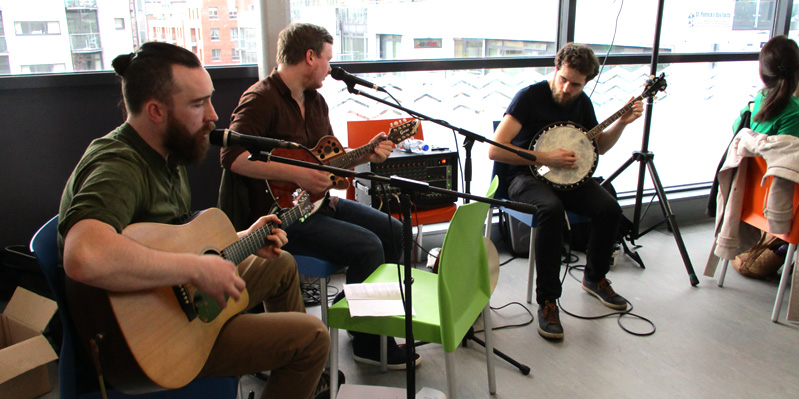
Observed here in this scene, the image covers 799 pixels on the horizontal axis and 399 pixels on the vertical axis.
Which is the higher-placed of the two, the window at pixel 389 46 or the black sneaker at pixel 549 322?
the window at pixel 389 46

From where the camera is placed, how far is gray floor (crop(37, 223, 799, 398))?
7.17ft

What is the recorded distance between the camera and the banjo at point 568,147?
9.15 ft

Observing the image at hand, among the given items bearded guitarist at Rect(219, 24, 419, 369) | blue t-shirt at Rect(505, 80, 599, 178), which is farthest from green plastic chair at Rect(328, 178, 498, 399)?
blue t-shirt at Rect(505, 80, 599, 178)

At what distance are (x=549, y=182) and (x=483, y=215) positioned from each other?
40.8 inches

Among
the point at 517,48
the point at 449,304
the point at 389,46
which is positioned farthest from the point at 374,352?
the point at 517,48

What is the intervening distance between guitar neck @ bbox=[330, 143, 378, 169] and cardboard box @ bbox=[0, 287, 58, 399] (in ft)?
4.10

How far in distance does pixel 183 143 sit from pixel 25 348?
3.66 ft

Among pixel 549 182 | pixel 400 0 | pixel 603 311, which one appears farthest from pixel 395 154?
pixel 603 311

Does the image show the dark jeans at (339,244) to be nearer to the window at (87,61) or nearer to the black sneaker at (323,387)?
the black sneaker at (323,387)

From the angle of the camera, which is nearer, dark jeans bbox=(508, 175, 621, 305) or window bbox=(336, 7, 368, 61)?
dark jeans bbox=(508, 175, 621, 305)

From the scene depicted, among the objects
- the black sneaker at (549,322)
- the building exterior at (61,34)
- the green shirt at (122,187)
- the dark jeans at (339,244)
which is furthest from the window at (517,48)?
the green shirt at (122,187)

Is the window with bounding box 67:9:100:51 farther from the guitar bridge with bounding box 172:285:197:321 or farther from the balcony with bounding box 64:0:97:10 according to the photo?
the guitar bridge with bounding box 172:285:197:321

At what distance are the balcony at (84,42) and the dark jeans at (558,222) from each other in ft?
6.95

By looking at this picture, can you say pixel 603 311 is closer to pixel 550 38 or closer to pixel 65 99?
pixel 550 38
